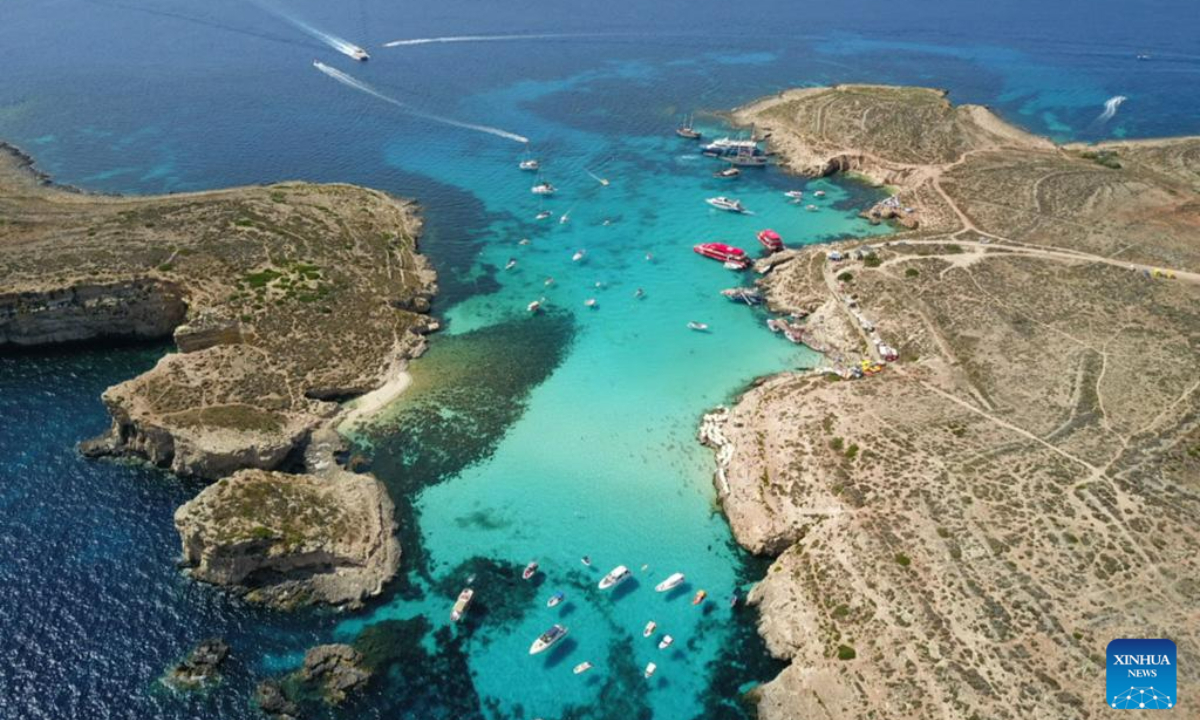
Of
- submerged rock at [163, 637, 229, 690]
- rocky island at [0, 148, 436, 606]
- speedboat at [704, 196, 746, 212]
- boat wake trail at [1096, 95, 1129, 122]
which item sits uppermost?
boat wake trail at [1096, 95, 1129, 122]

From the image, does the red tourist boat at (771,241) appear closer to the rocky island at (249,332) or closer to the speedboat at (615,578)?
the rocky island at (249,332)

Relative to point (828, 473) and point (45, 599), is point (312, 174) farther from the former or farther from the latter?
point (828, 473)

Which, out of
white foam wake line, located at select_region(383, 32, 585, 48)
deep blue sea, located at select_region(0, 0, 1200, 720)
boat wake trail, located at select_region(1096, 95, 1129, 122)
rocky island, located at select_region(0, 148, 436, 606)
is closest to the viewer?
deep blue sea, located at select_region(0, 0, 1200, 720)

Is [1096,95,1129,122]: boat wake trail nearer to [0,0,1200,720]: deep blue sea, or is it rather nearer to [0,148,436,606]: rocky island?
[0,0,1200,720]: deep blue sea

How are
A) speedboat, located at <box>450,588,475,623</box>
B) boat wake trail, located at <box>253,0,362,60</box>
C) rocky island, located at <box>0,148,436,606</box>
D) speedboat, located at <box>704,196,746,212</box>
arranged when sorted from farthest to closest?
boat wake trail, located at <box>253,0,362,60</box> < speedboat, located at <box>704,196,746,212</box> < rocky island, located at <box>0,148,436,606</box> < speedboat, located at <box>450,588,475,623</box>

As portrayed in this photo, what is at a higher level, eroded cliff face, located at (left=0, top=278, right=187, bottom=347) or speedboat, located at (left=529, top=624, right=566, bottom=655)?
eroded cliff face, located at (left=0, top=278, right=187, bottom=347)

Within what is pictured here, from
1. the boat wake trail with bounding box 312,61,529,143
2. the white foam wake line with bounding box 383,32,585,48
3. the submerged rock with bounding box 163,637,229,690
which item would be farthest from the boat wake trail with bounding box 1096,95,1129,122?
the submerged rock with bounding box 163,637,229,690

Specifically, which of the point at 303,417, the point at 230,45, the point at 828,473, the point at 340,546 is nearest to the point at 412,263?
the point at 303,417
